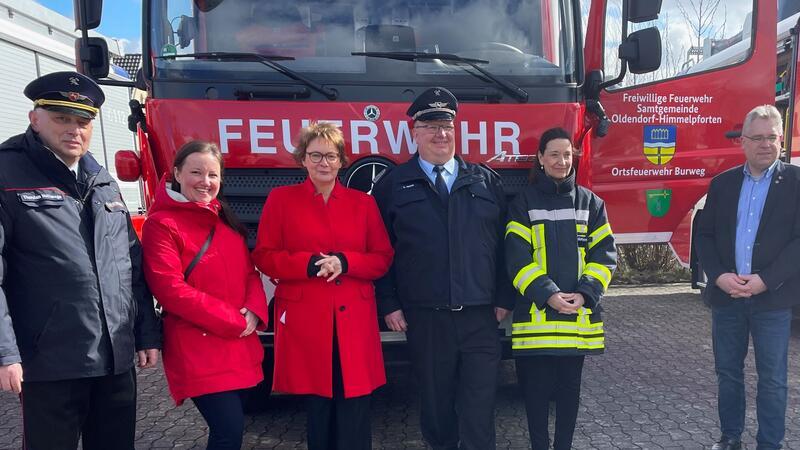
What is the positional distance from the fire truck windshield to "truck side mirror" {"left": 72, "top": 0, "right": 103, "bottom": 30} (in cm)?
28

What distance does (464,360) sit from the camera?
268 centimetres

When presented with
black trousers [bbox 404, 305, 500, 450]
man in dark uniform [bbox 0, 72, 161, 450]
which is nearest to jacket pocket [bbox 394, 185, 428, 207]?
black trousers [bbox 404, 305, 500, 450]

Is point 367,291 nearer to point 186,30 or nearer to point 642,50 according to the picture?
point 186,30

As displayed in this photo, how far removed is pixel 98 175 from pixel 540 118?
2074 mm

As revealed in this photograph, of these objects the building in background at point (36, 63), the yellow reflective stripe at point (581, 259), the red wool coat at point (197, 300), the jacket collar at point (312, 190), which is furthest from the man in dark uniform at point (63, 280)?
the building in background at point (36, 63)

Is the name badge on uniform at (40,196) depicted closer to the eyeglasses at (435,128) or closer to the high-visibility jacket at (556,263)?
the eyeglasses at (435,128)

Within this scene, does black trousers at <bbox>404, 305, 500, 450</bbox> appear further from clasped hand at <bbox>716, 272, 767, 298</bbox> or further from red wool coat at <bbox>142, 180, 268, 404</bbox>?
clasped hand at <bbox>716, 272, 767, 298</bbox>

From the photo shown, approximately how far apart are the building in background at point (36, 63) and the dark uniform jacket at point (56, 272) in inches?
153

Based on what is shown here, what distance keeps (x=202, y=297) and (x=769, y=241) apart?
239 centimetres

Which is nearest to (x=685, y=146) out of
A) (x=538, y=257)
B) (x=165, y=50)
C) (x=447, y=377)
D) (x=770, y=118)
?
(x=770, y=118)

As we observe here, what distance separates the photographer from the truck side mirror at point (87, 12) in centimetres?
316

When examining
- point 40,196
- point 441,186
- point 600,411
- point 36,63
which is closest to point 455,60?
point 441,186

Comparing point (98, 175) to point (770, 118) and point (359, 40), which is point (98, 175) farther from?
point (770, 118)

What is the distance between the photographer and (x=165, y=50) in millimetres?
3131
